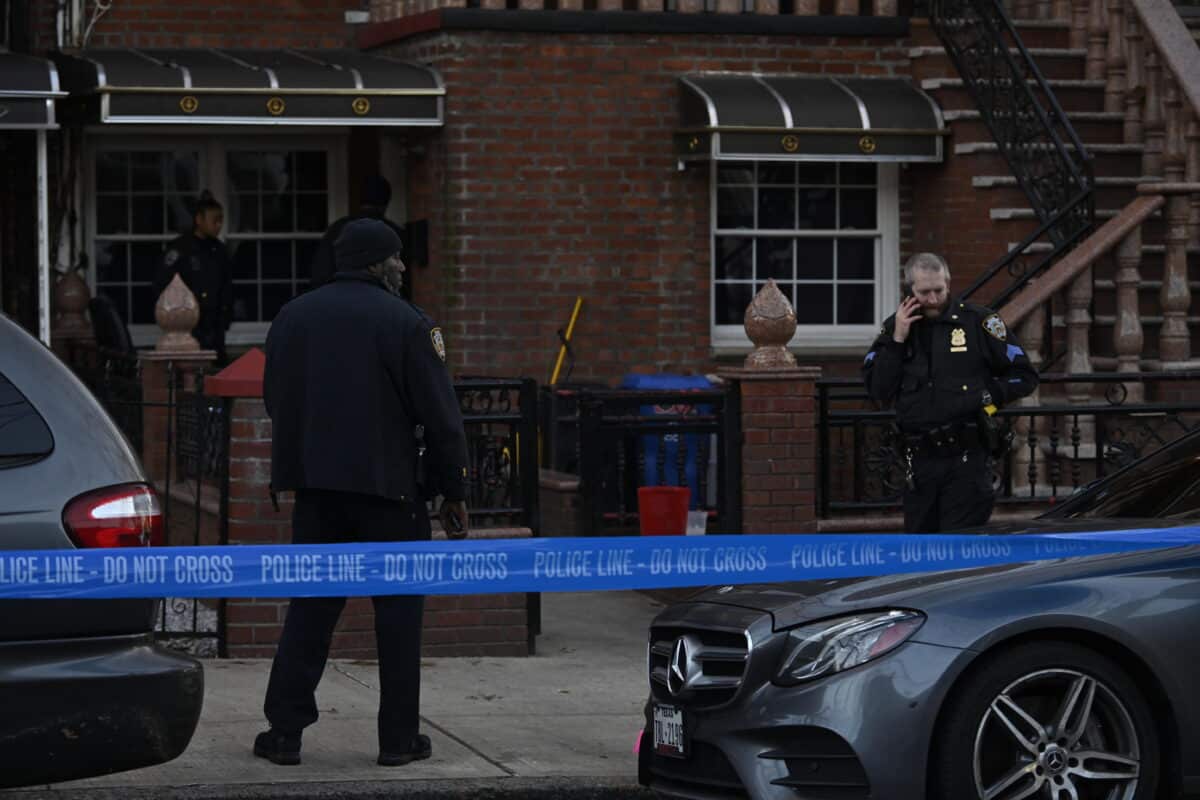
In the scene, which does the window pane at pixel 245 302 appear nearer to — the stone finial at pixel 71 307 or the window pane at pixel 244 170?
the window pane at pixel 244 170

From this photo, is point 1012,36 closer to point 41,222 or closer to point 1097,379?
point 1097,379

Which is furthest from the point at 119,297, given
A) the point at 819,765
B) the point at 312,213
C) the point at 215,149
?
the point at 819,765

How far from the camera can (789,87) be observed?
14.9 m

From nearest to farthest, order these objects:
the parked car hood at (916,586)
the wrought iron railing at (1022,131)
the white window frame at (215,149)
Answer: the parked car hood at (916,586) < the wrought iron railing at (1022,131) < the white window frame at (215,149)

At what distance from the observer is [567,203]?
14766mm

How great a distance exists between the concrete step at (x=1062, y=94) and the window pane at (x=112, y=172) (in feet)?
18.7

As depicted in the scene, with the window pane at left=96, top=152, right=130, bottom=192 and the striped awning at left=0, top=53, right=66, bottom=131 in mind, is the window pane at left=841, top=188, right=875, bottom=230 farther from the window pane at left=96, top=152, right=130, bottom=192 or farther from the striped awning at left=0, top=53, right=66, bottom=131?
the striped awning at left=0, top=53, right=66, bottom=131

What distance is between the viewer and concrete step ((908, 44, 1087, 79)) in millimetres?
15188

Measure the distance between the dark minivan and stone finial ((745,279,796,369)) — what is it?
16.7ft

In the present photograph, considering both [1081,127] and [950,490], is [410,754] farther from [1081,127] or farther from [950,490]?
[1081,127]

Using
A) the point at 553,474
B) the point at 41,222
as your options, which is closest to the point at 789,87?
the point at 553,474

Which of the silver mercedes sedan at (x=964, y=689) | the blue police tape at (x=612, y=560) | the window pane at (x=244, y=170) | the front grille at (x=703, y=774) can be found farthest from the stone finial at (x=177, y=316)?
the silver mercedes sedan at (x=964, y=689)

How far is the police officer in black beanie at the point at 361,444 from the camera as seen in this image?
24.4 ft

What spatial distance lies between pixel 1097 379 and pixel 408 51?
5832mm
